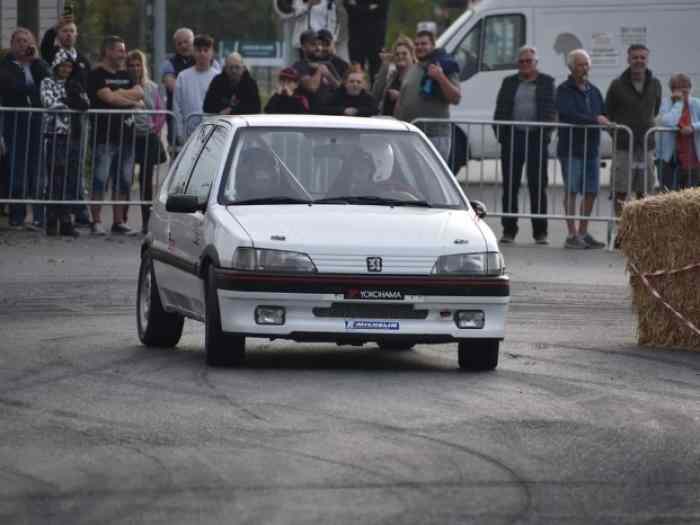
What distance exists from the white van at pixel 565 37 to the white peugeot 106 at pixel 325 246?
16.6 meters

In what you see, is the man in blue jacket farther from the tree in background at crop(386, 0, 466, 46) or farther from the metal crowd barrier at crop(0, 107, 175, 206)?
the tree in background at crop(386, 0, 466, 46)

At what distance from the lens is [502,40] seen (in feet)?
103

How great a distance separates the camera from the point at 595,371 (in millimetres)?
13422

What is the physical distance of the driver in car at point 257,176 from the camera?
45.1 feet

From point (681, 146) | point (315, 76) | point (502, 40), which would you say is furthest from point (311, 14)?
point (681, 146)

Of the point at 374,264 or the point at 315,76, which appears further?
the point at 315,76

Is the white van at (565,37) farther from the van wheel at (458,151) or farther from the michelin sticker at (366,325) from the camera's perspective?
the michelin sticker at (366,325)

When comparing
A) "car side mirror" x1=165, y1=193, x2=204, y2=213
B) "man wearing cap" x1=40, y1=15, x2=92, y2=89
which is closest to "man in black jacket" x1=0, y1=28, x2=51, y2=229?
"man wearing cap" x1=40, y1=15, x2=92, y2=89

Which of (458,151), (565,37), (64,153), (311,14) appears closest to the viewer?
(64,153)

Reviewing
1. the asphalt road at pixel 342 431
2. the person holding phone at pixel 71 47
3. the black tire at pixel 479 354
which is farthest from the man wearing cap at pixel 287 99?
the black tire at pixel 479 354

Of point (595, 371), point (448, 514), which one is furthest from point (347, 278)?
point (448, 514)

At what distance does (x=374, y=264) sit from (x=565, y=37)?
19.0 m

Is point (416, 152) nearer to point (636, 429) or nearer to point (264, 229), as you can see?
point (264, 229)

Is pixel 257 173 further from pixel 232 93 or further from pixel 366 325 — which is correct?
pixel 232 93
